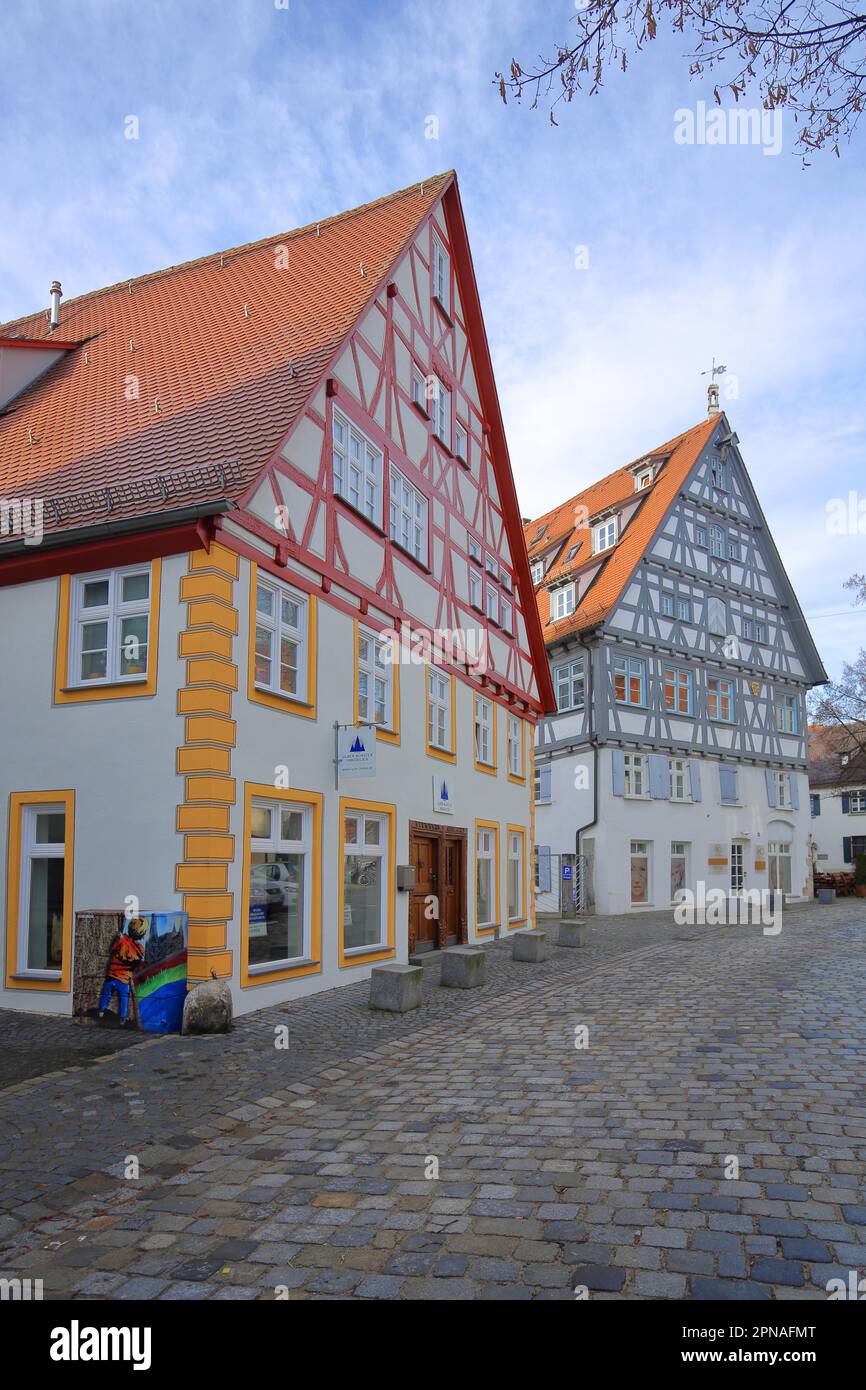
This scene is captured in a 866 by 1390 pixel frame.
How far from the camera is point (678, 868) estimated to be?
31.4 m

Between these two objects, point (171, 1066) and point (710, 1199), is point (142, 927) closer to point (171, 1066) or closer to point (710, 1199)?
point (171, 1066)

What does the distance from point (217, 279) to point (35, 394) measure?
4051mm

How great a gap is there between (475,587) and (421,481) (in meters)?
3.44

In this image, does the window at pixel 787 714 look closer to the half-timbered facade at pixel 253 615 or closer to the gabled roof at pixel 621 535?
the gabled roof at pixel 621 535

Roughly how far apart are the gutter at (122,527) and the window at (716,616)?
84.8 feet

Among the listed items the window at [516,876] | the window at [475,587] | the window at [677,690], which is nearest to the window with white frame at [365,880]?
the window at [475,587]

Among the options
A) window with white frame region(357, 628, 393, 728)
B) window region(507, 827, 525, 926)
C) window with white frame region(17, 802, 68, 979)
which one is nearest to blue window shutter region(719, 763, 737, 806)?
window region(507, 827, 525, 926)

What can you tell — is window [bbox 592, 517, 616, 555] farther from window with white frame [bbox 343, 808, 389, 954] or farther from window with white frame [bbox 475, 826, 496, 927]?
window with white frame [bbox 343, 808, 389, 954]

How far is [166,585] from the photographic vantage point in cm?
1077

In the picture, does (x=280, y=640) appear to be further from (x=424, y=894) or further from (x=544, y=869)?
(x=544, y=869)

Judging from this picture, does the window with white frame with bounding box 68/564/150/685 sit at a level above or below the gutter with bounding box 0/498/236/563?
below

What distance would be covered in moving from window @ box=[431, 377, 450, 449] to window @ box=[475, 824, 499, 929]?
727cm

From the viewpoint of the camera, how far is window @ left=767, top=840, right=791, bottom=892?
35.5 meters

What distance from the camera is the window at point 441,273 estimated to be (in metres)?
18.5
